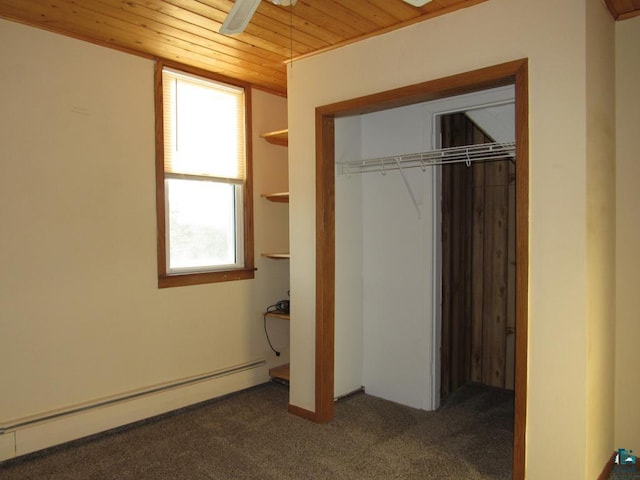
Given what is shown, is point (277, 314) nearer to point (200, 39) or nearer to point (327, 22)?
point (200, 39)

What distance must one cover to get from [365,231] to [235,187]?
44.5 inches

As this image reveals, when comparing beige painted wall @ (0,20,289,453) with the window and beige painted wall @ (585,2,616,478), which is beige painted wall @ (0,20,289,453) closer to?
the window

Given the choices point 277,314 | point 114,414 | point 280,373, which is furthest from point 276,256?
point 114,414

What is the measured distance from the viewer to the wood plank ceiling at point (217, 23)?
2590 mm

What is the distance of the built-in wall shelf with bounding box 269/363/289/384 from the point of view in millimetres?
3993

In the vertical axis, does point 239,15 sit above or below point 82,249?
above

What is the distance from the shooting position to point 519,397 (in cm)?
241

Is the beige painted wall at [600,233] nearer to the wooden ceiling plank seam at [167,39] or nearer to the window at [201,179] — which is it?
the wooden ceiling plank seam at [167,39]

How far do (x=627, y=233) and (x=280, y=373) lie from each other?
2.70 metres

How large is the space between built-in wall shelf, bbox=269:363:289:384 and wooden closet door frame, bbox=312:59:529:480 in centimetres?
68

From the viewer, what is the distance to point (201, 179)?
12.2 feet

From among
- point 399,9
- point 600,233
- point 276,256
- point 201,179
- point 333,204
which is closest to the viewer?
point 600,233

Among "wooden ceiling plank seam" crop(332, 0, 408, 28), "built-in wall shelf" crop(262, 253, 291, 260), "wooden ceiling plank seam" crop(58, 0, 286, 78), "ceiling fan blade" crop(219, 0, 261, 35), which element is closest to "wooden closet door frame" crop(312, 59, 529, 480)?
"wooden ceiling plank seam" crop(332, 0, 408, 28)

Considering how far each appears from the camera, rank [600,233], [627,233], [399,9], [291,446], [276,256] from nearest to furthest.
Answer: [600,233]
[399,9]
[627,233]
[291,446]
[276,256]
